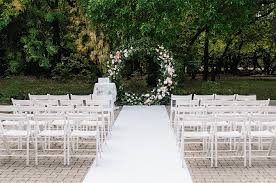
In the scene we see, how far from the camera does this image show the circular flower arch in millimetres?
20453

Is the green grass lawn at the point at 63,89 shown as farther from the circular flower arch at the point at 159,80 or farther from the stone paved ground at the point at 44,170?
the stone paved ground at the point at 44,170

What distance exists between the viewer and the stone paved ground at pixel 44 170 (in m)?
8.67

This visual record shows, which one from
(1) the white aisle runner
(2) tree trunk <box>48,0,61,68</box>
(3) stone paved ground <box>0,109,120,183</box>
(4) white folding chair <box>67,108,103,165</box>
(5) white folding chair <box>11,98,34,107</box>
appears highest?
(2) tree trunk <box>48,0,61,68</box>

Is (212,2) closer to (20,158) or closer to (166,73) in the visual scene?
(166,73)

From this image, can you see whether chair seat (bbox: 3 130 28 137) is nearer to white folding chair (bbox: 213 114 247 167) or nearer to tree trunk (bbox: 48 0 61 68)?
white folding chair (bbox: 213 114 247 167)

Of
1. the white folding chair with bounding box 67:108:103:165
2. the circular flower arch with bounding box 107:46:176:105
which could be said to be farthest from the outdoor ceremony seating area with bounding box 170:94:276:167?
the circular flower arch with bounding box 107:46:176:105

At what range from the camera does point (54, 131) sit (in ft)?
33.1

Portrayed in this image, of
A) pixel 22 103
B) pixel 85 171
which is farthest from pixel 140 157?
pixel 22 103

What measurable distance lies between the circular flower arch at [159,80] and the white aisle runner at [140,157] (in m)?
4.97

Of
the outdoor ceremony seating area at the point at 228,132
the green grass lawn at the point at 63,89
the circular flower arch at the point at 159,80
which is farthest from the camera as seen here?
the green grass lawn at the point at 63,89

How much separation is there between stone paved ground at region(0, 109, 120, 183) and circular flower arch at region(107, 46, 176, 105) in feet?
33.7

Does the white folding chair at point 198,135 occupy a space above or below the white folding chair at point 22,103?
below

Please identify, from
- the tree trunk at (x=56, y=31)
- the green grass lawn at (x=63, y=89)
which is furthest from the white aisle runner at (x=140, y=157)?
the tree trunk at (x=56, y=31)

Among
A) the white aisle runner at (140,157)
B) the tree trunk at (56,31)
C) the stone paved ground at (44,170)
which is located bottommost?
the stone paved ground at (44,170)
